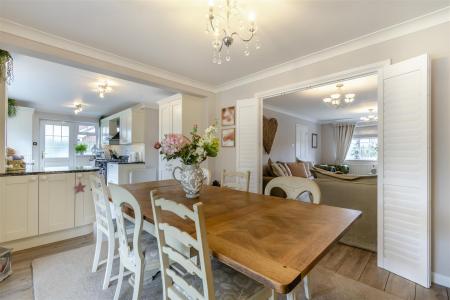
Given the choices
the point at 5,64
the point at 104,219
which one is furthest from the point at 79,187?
the point at 5,64

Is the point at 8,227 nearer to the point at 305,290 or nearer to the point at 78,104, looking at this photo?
the point at 305,290

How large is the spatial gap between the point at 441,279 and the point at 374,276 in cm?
50

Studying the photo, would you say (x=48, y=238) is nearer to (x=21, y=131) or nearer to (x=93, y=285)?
(x=93, y=285)

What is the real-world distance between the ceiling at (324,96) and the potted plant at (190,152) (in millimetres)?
2969

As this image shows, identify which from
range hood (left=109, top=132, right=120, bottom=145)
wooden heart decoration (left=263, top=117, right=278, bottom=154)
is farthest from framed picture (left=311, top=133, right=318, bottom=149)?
range hood (left=109, top=132, right=120, bottom=145)

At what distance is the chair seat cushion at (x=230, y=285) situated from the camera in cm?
103

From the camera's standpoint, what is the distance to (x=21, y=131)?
16.1 ft

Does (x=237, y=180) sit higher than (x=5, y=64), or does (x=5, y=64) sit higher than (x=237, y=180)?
(x=5, y=64)

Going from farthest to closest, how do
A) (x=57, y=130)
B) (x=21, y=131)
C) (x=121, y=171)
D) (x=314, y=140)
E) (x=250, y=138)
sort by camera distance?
(x=314, y=140) → (x=57, y=130) → (x=21, y=131) → (x=121, y=171) → (x=250, y=138)

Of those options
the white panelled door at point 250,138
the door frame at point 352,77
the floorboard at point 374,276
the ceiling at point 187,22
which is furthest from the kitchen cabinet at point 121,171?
the floorboard at point 374,276

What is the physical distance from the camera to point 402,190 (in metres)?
1.89

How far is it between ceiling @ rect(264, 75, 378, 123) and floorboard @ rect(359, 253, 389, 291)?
2.77 m

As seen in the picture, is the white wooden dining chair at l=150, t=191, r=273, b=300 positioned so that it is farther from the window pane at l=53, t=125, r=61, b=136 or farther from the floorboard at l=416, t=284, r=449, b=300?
the window pane at l=53, t=125, r=61, b=136

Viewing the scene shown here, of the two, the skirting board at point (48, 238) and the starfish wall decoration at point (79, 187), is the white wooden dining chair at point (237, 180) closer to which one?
the starfish wall decoration at point (79, 187)
